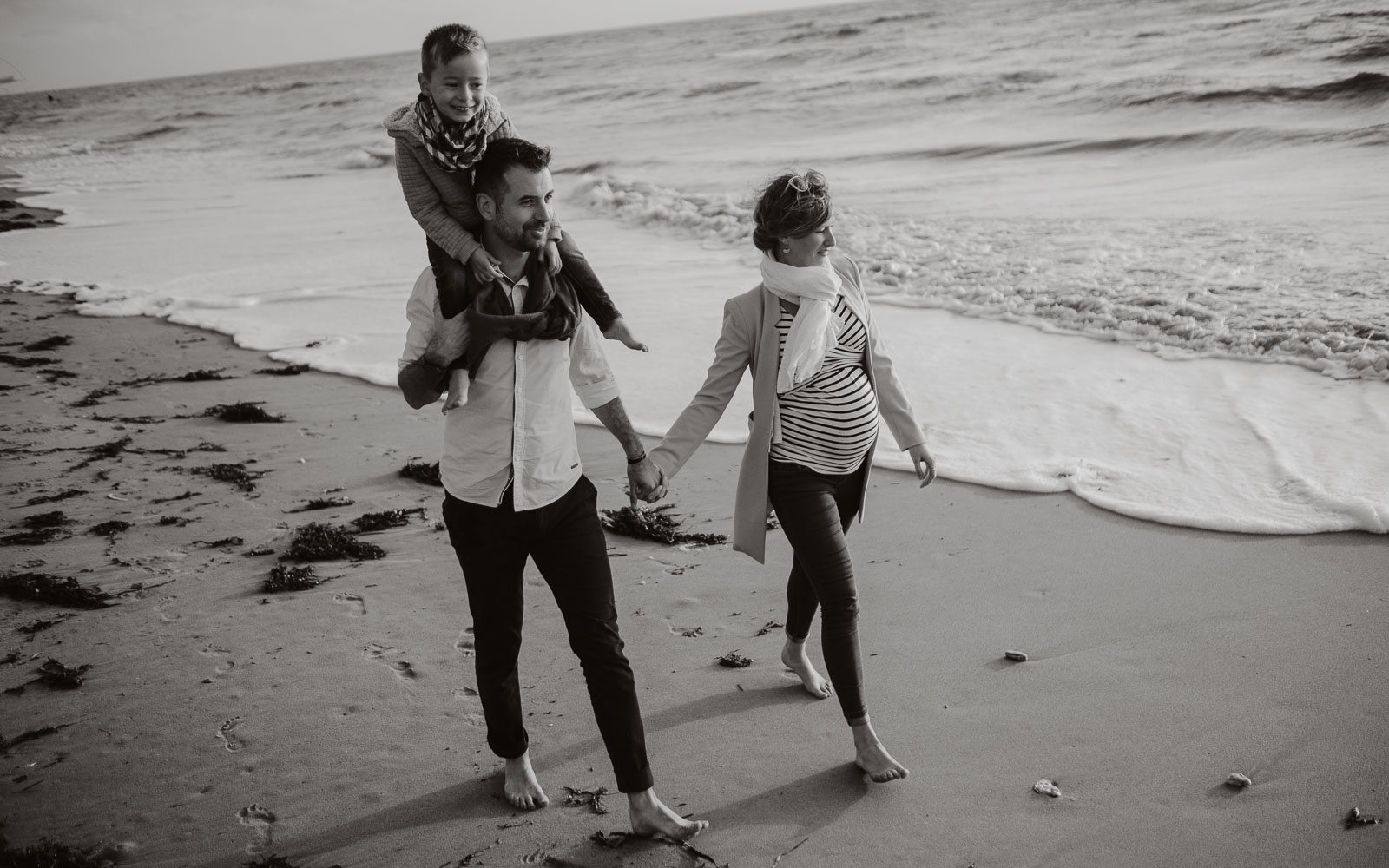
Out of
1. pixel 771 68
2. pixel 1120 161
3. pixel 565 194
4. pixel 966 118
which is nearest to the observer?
pixel 1120 161

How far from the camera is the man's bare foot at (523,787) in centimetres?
308

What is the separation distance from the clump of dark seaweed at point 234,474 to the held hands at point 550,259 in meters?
3.51

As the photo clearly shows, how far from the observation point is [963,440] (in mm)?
6121

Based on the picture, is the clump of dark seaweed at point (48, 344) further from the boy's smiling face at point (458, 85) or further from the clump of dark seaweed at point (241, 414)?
the boy's smiling face at point (458, 85)

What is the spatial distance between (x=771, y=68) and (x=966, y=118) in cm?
1259

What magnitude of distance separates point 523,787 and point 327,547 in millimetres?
2182

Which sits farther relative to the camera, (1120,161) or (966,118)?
(966,118)

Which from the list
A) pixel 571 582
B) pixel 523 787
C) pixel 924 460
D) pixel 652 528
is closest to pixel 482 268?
pixel 571 582

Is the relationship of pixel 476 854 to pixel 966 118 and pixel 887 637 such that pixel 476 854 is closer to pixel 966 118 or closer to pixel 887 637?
pixel 887 637

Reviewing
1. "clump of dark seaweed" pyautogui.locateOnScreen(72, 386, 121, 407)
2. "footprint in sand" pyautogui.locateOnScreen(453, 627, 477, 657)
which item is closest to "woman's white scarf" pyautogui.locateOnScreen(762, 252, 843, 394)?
"footprint in sand" pyautogui.locateOnScreen(453, 627, 477, 657)

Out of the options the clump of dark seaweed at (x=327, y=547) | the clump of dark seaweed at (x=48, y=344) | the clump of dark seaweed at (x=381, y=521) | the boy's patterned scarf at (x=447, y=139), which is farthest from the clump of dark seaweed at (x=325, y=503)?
the clump of dark seaweed at (x=48, y=344)

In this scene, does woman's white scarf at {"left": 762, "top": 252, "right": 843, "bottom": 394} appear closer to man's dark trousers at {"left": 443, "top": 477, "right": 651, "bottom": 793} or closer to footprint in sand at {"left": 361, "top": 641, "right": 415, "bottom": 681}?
man's dark trousers at {"left": 443, "top": 477, "right": 651, "bottom": 793}

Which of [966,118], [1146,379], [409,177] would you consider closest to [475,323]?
[409,177]

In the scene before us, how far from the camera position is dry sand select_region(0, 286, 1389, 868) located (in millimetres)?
2943
